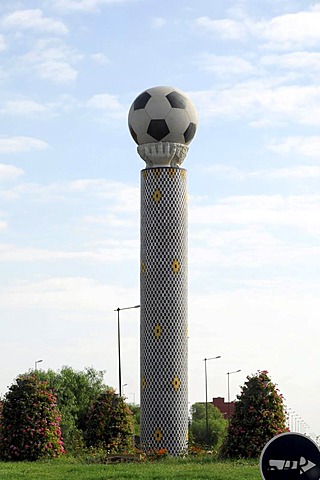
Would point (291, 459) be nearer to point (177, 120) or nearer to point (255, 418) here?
point (255, 418)

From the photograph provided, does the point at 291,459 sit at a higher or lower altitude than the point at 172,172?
lower

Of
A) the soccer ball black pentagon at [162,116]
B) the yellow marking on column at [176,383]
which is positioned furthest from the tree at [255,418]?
the soccer ball black pentagon at [162,116]

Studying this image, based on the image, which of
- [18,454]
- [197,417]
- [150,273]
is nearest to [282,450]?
[18,454]

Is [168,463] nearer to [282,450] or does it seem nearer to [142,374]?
[142,374]

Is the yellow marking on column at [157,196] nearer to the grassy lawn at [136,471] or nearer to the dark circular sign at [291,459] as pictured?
the grassy lawn at [136,471]

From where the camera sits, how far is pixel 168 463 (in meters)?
24.3

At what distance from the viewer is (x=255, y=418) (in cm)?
2441

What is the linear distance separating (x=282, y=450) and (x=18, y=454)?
64.5 feet

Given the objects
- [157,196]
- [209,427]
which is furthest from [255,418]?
[209,427]

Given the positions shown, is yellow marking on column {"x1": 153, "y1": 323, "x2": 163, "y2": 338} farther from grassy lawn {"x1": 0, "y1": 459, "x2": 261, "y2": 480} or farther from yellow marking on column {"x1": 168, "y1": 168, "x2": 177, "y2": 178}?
grassy lawn {"x1": 0, "y1": 459, "x2": 261, "y2": 480}

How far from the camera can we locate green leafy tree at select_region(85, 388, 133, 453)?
29.5 meters

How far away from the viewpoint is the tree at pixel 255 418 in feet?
79.5

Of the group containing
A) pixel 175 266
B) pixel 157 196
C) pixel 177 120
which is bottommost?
pixel 175 266

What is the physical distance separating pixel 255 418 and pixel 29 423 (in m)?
6.38
